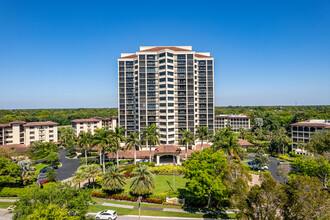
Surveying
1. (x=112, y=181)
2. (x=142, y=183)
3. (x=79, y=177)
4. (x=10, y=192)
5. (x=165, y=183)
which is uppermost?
(x=142, y=183)

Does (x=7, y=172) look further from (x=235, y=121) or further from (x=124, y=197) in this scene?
(x=235, y=121)

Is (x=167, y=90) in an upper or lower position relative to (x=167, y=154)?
upper

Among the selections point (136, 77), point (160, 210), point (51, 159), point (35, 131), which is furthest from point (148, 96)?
point (35, 131)

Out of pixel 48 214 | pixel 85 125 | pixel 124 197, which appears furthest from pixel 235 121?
pixel 48 214

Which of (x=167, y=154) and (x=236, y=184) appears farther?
(x=167, y=154)

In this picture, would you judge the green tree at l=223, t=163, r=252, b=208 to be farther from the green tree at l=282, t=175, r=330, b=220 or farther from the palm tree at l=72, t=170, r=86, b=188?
the palm tree at l=72, t=170, r=86, b=188

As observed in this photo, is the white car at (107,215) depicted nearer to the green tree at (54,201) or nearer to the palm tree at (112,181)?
the green tree at (54,201)
